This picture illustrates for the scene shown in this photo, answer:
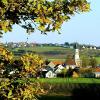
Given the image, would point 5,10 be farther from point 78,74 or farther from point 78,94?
point 78,74

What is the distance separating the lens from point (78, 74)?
141 metres

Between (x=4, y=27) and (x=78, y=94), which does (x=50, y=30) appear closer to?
(x=4, y=27)

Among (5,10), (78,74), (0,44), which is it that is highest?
(5,10)

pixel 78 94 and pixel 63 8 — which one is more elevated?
pixel 63 8

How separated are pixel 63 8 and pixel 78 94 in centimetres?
6660

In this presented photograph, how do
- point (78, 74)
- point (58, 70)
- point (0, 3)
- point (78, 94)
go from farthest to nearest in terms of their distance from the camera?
point (58, 70), point (78, 74), point (78, 94), point (0, 3)

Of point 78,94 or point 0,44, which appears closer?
point 0,44

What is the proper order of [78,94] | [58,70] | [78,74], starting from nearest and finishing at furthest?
[78,94]
[78,74]
[58,70]

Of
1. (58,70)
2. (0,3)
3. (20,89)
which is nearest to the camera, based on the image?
(0,3)

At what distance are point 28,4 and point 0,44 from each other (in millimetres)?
1211

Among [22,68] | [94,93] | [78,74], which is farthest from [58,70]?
[22,68]

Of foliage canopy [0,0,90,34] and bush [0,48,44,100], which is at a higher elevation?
foliage canopy [0,0,90,34]

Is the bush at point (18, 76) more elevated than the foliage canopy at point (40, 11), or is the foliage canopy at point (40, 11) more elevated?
the foliage canopy at point (40, 11)

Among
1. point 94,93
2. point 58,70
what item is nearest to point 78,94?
point 94,93
